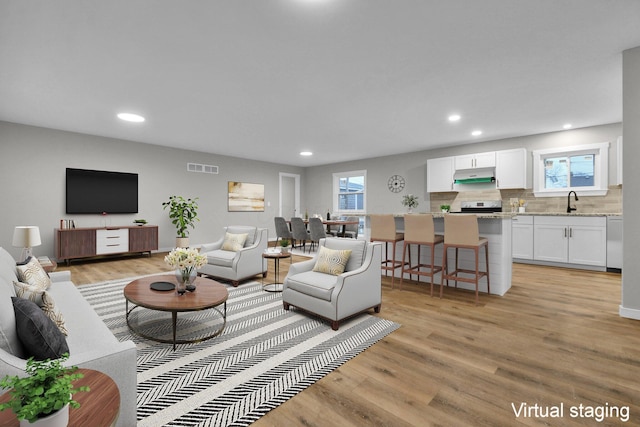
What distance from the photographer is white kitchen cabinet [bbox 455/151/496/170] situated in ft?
20.7

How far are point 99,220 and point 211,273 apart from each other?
3534mm

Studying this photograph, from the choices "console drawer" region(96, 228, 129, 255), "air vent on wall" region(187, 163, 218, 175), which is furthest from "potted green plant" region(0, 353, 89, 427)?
"air vent on wall" region(187, 163, 218, 175)

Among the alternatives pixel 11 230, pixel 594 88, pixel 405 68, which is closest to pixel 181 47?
pixel 405 68

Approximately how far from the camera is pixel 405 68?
10.8ft

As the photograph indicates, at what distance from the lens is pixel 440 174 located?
7.02 metres

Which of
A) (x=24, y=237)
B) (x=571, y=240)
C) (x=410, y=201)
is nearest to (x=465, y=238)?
(x=571, y=240)

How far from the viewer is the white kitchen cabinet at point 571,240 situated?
5102 mm

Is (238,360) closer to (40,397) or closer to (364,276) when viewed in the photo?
(364,276)

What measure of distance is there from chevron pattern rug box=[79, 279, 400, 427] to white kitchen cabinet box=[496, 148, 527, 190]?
15.3 feet

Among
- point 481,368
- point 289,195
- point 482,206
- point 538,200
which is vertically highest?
point 289,195

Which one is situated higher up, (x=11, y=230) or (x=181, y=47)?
(x=181, y=47)

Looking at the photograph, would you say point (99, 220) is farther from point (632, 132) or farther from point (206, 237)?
point (632, 132)

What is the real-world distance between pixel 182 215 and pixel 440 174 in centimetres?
595

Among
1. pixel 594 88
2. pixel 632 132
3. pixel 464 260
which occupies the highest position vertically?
pixel 594 88
